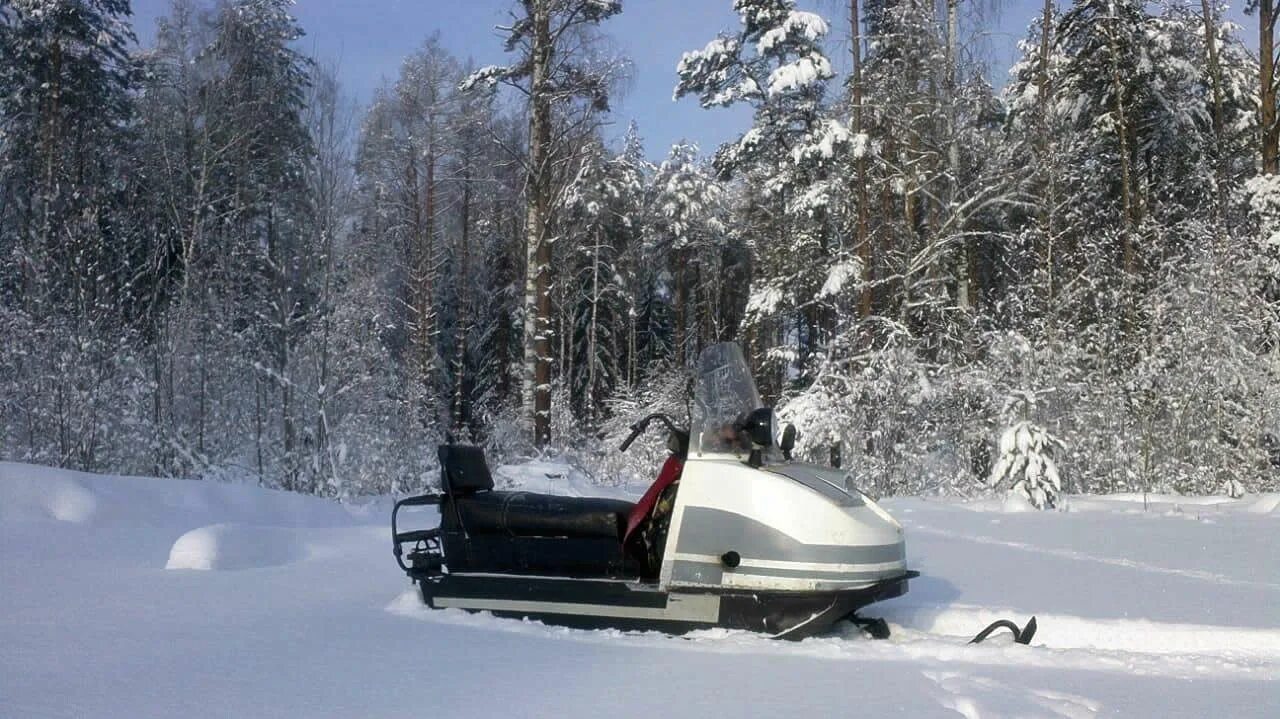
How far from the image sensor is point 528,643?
431 centimetres

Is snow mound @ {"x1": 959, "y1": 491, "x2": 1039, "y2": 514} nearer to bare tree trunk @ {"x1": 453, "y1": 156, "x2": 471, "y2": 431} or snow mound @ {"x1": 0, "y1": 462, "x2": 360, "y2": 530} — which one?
snow mound @ {"x1": 0, "y1": 462, "x2": 360, "y2": 530}

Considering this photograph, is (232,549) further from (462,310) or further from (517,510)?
(462,310)

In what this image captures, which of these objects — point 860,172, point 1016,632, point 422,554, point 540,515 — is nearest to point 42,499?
point 422,554

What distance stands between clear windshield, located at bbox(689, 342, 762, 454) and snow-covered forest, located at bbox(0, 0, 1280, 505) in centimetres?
683

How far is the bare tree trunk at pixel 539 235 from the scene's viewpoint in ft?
Answer: 43.4

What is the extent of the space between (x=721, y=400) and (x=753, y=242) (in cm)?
1780

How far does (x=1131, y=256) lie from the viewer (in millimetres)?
15992

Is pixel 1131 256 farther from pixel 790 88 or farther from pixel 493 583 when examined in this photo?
pixel 493 583

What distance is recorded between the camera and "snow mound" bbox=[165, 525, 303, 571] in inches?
238

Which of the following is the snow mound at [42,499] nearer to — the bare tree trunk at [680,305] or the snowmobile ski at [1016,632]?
the snowmobile ski at [1016,632]

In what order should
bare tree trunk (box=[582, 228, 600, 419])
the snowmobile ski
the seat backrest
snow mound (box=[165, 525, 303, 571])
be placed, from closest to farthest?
the snowmobile ski
the seat backrest
snow mound (box=[165, 525, 303, 571])
bare tree trunk (box=[582, 228, 600, 419])

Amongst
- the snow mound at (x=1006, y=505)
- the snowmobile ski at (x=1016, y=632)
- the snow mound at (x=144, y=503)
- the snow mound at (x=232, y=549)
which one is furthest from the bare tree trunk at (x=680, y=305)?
the snowmobile ski at (x=1016, y=632)

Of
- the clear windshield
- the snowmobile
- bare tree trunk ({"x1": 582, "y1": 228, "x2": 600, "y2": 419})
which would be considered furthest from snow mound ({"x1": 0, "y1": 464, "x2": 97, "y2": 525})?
bare tree trunk ({"x1": 582, "y1": 228, "x2": 600, "y2": 419})

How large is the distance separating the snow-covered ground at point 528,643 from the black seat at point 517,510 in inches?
18.2
